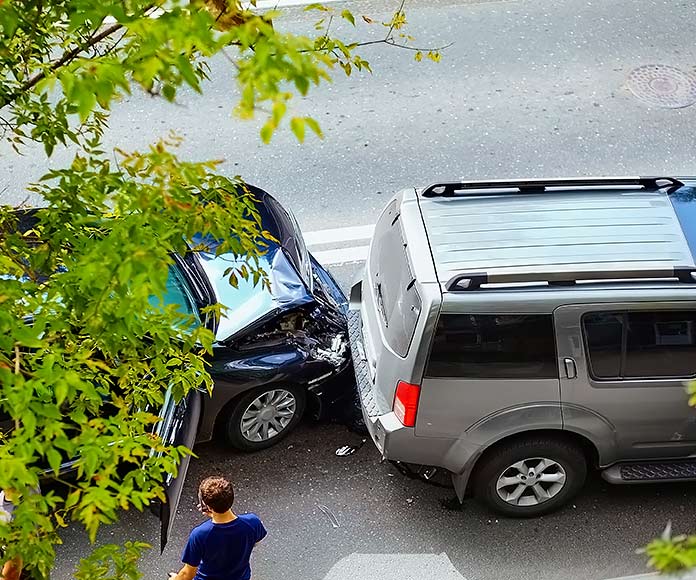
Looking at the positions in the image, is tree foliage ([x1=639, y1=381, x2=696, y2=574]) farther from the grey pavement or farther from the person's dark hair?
the grey pavement

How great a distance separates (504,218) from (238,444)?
2.48 metres

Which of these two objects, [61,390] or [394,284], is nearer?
[61,390]

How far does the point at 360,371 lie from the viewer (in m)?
6.45

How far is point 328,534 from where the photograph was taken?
247 inches

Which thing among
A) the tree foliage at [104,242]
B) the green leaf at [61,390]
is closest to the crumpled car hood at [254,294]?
the tree foliage at [104,242]

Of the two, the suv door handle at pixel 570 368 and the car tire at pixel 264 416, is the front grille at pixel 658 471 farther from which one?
the car tire at pixel 264 416

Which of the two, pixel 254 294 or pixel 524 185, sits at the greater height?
pixel 524 185

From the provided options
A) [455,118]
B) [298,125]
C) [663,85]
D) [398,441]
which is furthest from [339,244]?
[298,125]

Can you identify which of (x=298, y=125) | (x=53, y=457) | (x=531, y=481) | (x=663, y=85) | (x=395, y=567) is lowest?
(x=395, y=567)

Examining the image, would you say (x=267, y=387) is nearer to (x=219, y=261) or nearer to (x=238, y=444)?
(x=238, y=444)

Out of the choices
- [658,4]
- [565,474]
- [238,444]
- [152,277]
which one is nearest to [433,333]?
[565,474]

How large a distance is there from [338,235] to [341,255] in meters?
0.30

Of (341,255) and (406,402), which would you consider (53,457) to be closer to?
(406,402)

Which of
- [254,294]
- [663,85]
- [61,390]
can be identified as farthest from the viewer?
[663,85]
